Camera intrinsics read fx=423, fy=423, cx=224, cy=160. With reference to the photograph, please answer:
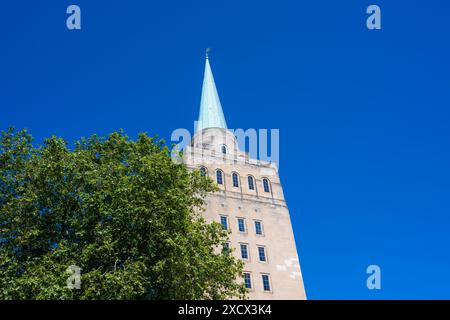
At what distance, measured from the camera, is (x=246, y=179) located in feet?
149

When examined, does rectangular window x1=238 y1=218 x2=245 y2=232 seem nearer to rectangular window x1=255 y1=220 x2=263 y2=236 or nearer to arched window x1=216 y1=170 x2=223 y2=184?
rectangular window x1=255 y1=220 x2=263 y2=236

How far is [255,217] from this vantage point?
42.0 metres

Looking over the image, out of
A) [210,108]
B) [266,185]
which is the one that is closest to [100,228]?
[266,185]

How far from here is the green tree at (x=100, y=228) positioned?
20969 millimetres

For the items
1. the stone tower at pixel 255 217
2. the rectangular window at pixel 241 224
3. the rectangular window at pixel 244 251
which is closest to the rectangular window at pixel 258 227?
the stone tower at pixel 255 217

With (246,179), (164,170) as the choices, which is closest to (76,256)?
(164,170)

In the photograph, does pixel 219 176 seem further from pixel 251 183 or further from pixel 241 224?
pixel 241 224

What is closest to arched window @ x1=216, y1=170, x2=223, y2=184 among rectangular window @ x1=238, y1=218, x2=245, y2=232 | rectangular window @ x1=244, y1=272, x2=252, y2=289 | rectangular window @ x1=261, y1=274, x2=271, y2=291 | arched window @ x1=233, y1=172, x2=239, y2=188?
arched window @ x1=233, y1=172, x2=239, y2=188

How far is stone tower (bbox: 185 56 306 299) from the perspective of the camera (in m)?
38.3

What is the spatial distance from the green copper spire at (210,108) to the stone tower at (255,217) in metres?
4.78

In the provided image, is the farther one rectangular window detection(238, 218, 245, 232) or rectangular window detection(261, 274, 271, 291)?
rectangular window detection(238, 218, 245, 232)

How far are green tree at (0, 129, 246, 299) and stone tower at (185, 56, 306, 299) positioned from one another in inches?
477
